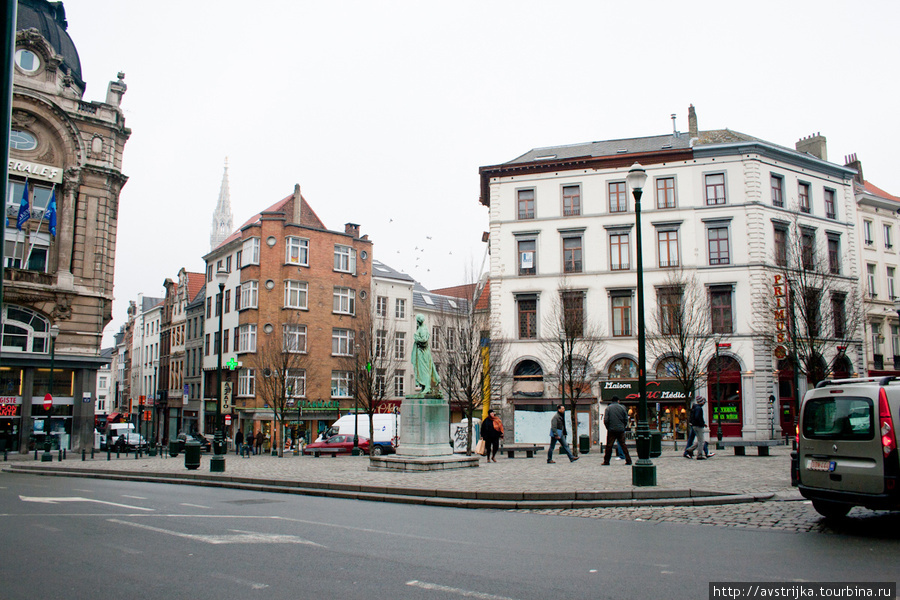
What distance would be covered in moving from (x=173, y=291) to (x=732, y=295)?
50.8 meters

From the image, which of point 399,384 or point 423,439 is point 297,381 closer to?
point 399,384

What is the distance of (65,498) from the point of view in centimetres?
1344

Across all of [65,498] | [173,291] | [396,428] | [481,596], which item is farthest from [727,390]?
[173,291]

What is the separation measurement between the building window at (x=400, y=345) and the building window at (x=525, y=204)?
1642cm

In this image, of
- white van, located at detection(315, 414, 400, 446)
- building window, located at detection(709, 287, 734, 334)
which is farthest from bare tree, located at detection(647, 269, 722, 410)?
white van, located at detection(315, 414, 400, 446)

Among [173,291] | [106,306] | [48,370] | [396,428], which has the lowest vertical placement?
[396,428]

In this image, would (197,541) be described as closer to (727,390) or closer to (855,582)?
(855,582)

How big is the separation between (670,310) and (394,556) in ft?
99.0

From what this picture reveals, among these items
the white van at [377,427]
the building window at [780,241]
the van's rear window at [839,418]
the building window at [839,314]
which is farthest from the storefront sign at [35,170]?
the building window at [780,241]

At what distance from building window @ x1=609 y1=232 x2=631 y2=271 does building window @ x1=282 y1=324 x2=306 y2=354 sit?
66.2 feet

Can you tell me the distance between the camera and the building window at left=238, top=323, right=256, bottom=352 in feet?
156

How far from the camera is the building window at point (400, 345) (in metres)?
54.0

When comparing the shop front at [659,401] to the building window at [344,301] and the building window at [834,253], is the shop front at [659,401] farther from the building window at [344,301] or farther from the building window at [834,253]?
the building window at [344,301]

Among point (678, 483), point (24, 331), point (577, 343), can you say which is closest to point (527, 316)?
point (577, 343)
